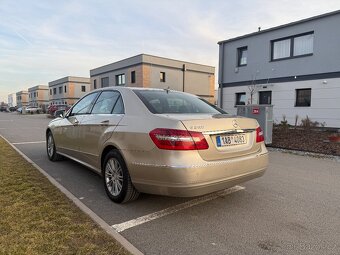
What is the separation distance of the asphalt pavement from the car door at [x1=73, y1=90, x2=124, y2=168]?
1.92 feet

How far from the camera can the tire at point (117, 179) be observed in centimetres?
402

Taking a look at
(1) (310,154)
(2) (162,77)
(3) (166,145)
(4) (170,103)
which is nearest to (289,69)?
(1) (310,154)

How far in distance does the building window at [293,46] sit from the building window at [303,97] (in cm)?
193

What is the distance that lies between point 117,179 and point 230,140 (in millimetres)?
1682

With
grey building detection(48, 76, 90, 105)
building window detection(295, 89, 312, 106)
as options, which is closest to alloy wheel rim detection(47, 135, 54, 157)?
building window detection(295, 89, 312, 106)

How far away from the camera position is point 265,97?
18.0m

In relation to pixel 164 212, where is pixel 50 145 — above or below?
above

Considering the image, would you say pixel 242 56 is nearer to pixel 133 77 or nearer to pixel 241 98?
pixel 241 98

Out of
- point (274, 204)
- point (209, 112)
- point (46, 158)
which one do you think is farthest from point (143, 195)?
point (46, 158)

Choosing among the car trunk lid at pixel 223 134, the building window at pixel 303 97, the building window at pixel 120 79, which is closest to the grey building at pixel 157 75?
the building window at pixel 120 79

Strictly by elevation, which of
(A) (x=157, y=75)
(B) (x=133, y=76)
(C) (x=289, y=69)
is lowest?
(C) (x=289, y=69)

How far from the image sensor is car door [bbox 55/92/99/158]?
552 centimetres

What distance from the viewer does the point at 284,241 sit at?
124 inches

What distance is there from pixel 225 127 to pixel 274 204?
4.76 ft
